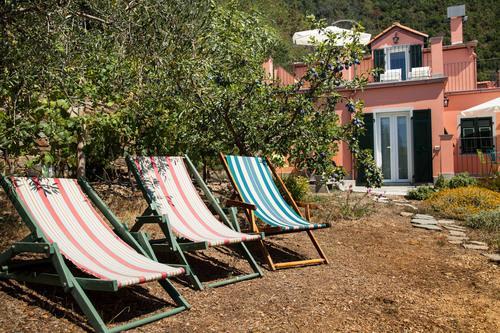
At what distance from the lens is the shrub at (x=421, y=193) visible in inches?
414

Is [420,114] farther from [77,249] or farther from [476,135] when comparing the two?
[77,249]

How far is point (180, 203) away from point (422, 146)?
34.0 ft

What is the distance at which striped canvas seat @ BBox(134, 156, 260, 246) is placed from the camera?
4137 millimetres

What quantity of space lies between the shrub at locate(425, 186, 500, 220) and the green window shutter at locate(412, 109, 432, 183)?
12.7 feet

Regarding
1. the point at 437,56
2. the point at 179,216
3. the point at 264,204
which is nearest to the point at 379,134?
the point at 437,56

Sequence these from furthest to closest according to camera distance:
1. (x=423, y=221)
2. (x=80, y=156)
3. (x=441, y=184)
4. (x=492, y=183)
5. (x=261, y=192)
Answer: (x=441, y=184), (x=492, y=183), (x=423, y=221), (x=80, y=156), (x=261, y=192)

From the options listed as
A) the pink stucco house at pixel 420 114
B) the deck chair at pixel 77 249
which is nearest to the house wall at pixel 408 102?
the pink stucco house at pixel 420 114

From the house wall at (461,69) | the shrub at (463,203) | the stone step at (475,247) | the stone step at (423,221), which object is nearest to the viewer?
the stone step at (475,247)

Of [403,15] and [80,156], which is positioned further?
[403,15]

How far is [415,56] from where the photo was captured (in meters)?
15.0

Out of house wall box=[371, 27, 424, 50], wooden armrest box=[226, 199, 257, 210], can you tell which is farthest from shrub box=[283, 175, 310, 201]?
house wall box=[371, 27, 424, 50]

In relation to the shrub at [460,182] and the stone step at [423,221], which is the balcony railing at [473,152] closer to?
the shrub at [460,182]

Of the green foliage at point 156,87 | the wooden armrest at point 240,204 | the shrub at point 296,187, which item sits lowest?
the shrub at point 296,187

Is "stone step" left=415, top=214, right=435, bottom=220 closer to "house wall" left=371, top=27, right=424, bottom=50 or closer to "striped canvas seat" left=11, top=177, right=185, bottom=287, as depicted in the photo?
"striped canvas seat" left=11, top=177, right=185, bottom=287
